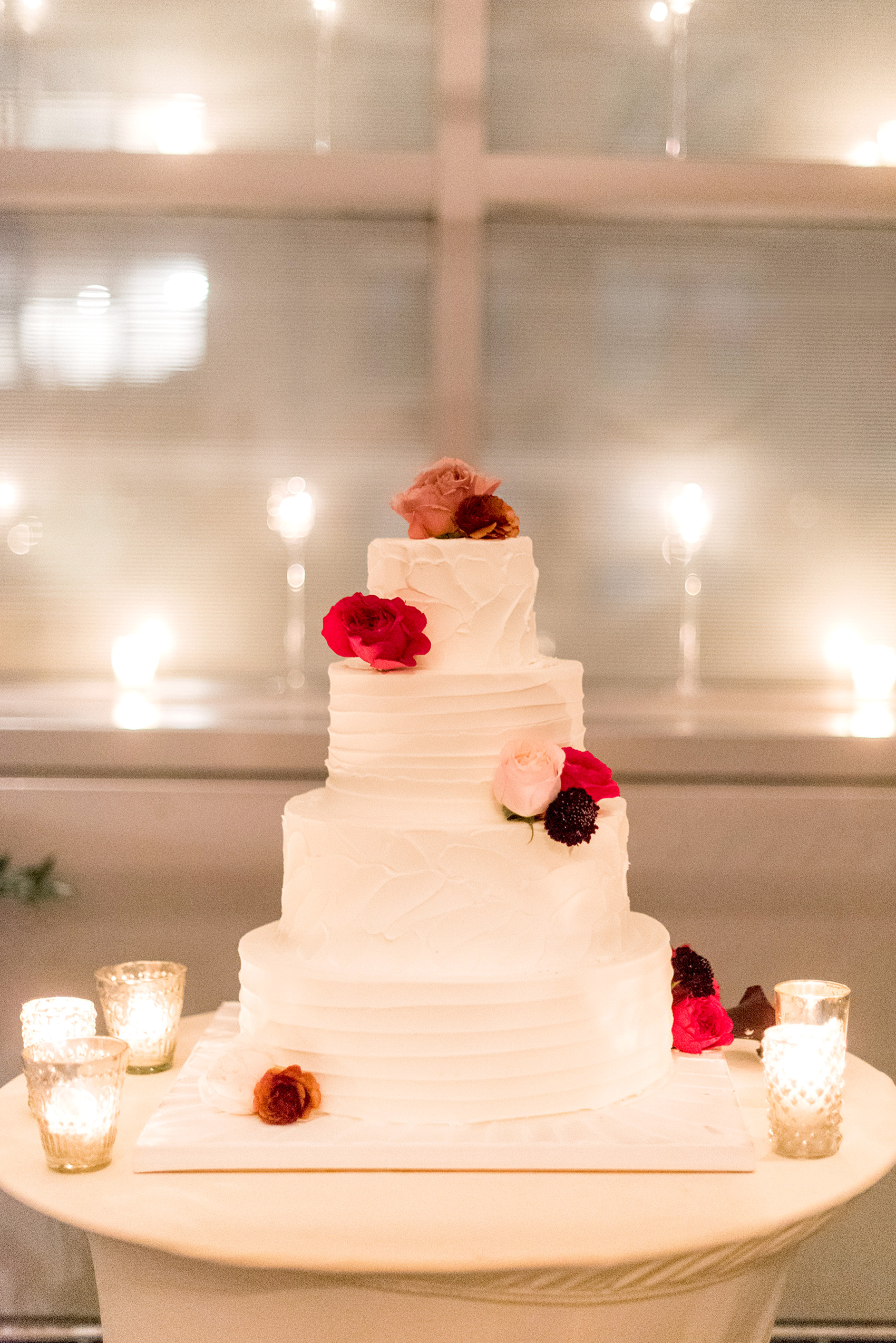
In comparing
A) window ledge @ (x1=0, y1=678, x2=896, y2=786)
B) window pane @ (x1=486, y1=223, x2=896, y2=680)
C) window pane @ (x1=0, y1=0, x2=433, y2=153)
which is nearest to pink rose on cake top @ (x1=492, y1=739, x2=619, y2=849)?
window ledge @ (x1=0, y1=678, x2=896, y2=786)

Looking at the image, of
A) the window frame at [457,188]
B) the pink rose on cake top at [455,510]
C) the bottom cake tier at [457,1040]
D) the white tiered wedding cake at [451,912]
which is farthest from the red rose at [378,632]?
the window frame at [457,188]

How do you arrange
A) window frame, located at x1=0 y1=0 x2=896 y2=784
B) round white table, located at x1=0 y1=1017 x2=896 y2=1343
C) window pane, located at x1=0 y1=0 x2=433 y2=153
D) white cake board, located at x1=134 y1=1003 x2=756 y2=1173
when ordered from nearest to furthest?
1. round white table, located at x1=0 y1=1017 x2=896 y2=1343
2. white cake board, located at x1=134 y1=1003 x2=756 y2=1173
3. window frame, located at x1=0 y1=0 x2=896 y2=784
4. window pane, located at x1=0 y1=0 x2=433 y2=153

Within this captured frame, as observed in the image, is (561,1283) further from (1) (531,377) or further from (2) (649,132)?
(2) (649,132)

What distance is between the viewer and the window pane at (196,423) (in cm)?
316

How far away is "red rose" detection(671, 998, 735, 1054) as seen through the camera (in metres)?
1.82

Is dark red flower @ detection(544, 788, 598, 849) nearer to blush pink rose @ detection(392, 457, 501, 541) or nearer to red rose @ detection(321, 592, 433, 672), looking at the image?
red rose @ detection(321, 592, 433, 672)

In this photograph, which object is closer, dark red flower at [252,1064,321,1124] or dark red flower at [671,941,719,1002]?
dark red flower at [252,1064,321,1124]

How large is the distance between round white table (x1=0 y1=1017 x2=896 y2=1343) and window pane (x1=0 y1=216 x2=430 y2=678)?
6.05 feet

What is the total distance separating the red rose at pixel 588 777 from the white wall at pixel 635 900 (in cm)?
98

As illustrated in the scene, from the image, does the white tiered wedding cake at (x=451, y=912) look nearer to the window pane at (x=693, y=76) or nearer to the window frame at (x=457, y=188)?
the window frame at (x=457, y=188)

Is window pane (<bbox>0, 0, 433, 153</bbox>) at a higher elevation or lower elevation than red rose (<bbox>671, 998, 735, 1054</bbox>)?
higher

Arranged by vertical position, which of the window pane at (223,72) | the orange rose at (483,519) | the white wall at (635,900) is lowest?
the white wall at (635,900)

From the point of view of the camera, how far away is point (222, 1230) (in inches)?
52.9

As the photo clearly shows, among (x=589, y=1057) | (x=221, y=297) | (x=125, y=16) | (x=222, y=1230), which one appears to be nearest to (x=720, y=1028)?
(x=589, y=1057)
